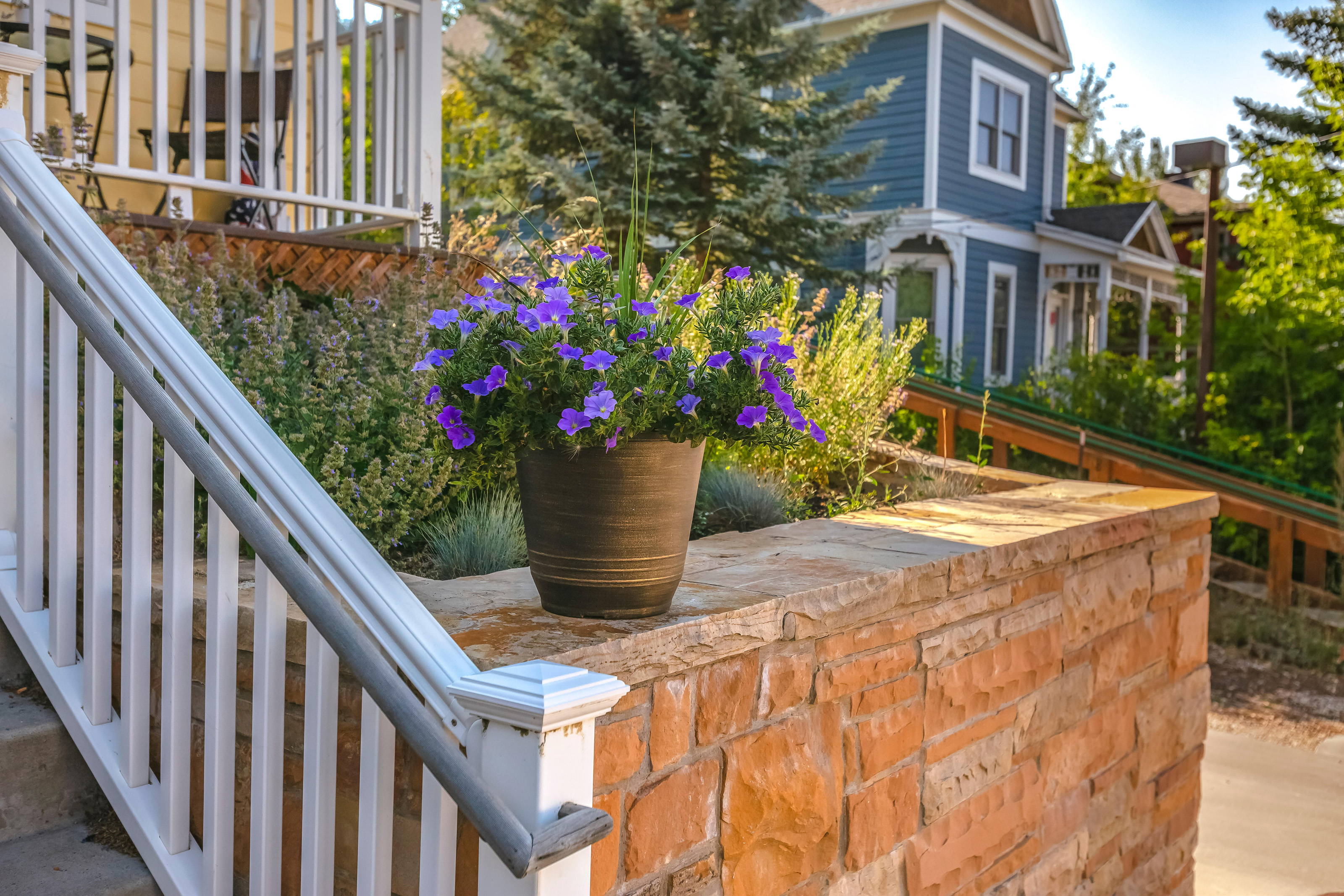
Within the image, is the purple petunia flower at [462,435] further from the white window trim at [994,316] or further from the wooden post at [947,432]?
the white window trim at [994,316]

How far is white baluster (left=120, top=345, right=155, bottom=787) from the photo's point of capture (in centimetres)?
187

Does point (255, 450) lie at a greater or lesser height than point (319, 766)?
greater

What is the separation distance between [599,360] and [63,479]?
1162 mm


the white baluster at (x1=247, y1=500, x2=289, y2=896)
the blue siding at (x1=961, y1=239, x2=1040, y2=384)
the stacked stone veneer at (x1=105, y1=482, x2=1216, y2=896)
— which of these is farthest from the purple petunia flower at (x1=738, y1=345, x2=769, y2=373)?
the blue siding at (x1=961, y1=239, x2=1040, y2=384)

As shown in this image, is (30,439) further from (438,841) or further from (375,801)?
(438,841)

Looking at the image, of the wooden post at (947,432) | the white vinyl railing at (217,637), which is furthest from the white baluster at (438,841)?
the wooden post at (947,432)

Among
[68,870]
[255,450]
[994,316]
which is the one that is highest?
[994,316]

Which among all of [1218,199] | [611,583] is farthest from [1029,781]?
[1218,199]

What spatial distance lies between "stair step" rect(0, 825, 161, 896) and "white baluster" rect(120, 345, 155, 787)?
16 centimetres

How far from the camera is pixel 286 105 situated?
5.73 m

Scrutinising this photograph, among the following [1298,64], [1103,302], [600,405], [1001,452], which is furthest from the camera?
[1298,64]

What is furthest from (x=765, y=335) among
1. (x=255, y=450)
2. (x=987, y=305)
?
(x=987, y=305)

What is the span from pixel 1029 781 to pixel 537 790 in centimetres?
211

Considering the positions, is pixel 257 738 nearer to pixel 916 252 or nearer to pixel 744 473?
pixel 744 473
